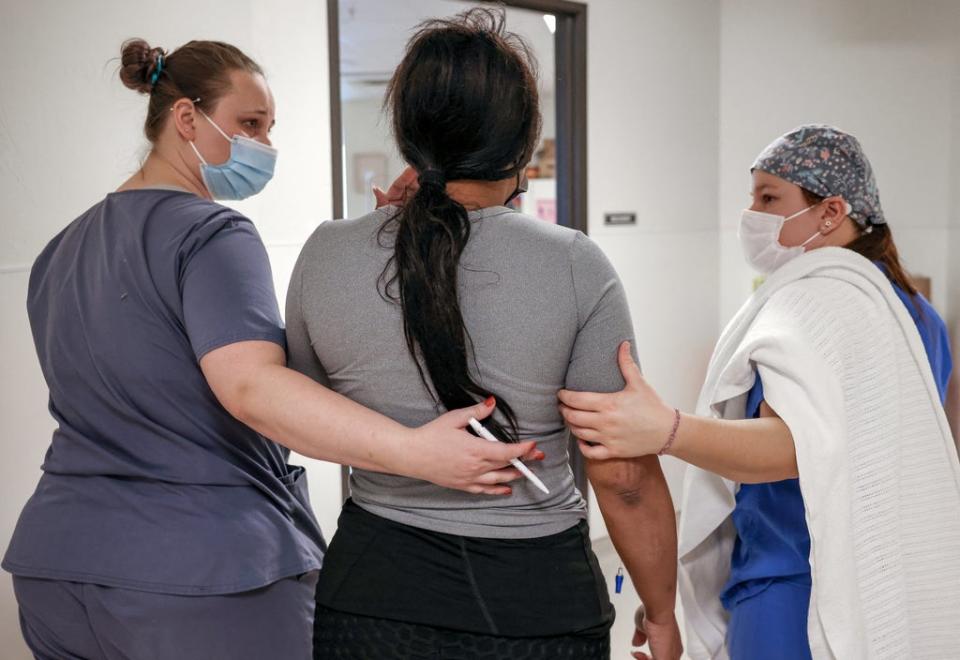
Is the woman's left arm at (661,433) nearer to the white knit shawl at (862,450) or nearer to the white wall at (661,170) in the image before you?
the white knit shawl at (862,450)

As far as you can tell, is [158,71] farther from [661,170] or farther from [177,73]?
[661,170]

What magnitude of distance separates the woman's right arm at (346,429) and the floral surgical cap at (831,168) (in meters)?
0.86

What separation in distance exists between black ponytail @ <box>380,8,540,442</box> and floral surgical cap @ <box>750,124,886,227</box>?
758 millimetres

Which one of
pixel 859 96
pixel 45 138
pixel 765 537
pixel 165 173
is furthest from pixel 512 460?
pixel 859 96

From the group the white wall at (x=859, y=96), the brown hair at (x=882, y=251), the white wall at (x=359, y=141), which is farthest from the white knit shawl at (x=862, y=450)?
the white wall at (x=359, y=141)

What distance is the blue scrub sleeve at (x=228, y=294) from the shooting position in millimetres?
1222

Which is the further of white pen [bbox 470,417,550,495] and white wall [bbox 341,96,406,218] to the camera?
white wall [bbox 341,96,406,218]

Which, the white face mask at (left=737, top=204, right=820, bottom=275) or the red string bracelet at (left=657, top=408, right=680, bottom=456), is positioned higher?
the white face mask at (left=737, top=204, right=820, bottom=275)

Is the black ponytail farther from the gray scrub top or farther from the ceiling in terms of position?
the ceiling

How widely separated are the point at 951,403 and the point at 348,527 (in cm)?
275

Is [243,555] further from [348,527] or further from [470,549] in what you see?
[470,549]

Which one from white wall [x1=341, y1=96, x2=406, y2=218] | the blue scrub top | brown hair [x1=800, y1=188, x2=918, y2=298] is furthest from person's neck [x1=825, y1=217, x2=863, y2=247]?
white wall [x1=341, y1=96, x2=406, y2=218]

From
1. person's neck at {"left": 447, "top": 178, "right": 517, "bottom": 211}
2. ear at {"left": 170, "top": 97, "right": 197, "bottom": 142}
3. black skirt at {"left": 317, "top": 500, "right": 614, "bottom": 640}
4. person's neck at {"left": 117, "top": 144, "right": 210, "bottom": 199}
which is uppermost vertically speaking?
ear at {"left": 170, "top": 97, "right": 197, "bottom": 142}

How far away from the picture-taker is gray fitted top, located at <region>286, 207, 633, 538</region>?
1.11 metres
